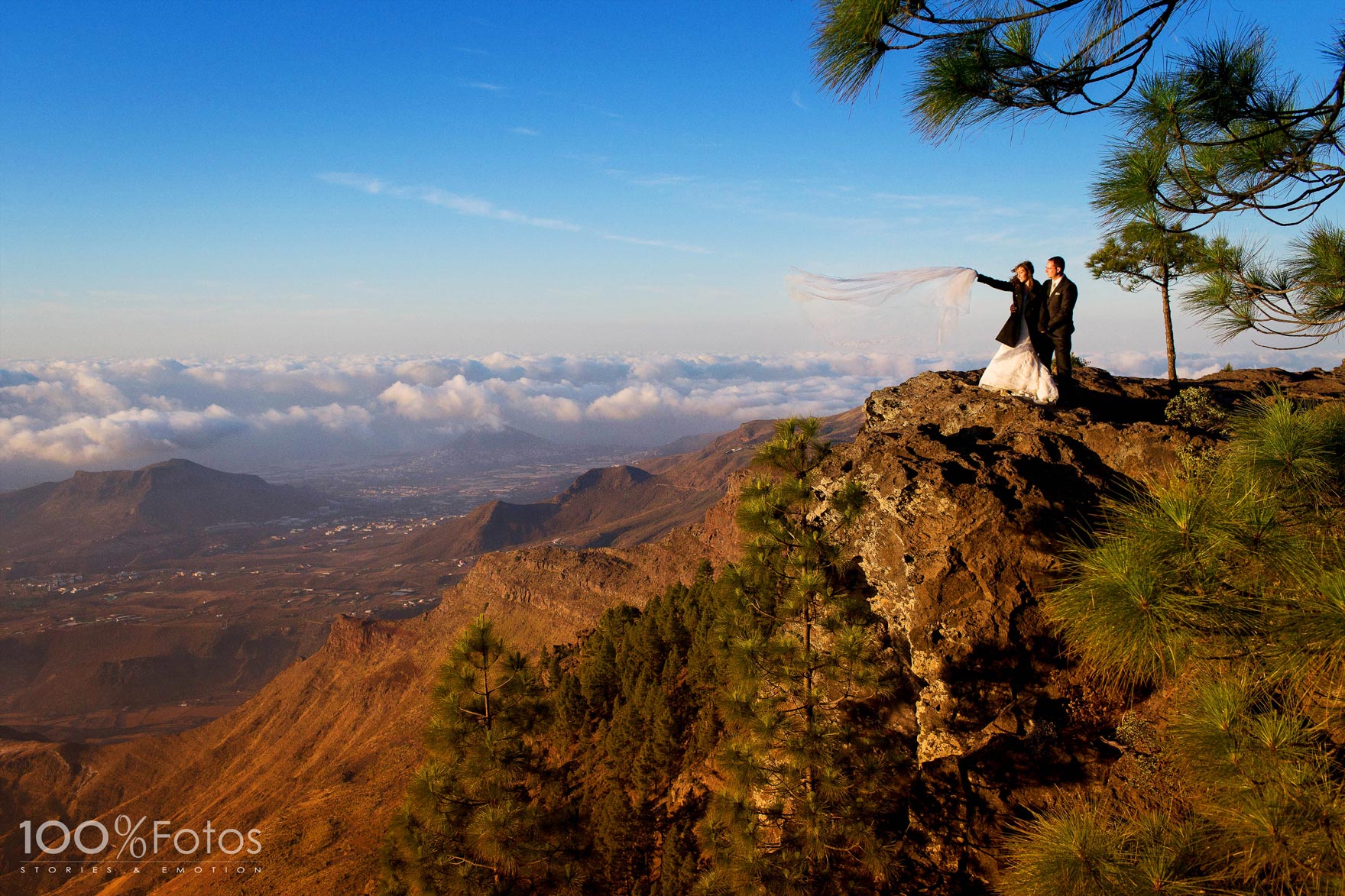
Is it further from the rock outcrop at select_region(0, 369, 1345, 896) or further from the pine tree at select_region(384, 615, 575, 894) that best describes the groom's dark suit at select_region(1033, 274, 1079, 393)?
the pine tree at select_region(384, 615, 575, 894)

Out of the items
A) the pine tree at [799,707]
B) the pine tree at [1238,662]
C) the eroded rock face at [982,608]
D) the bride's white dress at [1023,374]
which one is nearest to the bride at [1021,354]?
the bride's white dress at [1023,374]

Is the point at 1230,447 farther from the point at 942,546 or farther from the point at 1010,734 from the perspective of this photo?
the point at 1010,734

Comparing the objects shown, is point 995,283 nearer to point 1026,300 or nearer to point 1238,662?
point 1026,300

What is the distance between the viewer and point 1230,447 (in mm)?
5363

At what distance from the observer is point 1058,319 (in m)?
10.9

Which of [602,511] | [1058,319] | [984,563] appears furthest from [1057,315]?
[602,511]

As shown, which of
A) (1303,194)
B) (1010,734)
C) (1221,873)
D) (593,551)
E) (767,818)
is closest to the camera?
(1221,873)

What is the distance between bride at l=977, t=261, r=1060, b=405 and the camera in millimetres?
10992

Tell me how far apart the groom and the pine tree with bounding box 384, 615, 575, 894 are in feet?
40.6

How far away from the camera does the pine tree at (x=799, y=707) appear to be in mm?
9438

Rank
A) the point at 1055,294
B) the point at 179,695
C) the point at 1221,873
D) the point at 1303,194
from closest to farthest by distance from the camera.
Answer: the point at 1221,873
the point at 1303,194
the point at 1055,294
the point at 179,695

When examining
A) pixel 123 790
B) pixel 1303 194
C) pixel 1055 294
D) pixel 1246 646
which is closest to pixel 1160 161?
pixel 1303 194

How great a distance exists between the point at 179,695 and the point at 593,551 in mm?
80303

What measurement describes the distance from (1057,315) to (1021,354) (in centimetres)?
102
